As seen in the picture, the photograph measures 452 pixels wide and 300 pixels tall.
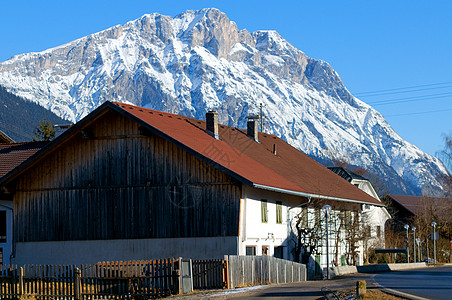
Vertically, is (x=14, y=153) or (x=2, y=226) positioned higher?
(x=14, y=153)

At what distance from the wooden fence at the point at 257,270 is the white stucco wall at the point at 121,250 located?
7.95ft

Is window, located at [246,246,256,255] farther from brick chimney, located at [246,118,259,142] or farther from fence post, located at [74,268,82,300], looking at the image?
brick chimney, located at [246,118,259,142]

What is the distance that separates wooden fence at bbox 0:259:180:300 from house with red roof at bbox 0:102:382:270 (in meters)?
7.46

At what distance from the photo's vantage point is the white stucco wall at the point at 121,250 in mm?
38125

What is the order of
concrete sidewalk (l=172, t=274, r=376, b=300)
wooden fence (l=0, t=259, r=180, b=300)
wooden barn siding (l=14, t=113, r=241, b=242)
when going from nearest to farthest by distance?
concrete sidewalk (l=172, t=274, r=376, b=300), wooden fence (l=0, t=259, r=180, b=300), wooden barn siding (l=14, t=113, r=241, b=242)

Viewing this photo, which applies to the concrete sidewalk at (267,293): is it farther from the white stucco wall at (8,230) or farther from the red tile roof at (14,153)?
the red tile roof at (14,153)

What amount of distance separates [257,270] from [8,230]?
53.2 feet

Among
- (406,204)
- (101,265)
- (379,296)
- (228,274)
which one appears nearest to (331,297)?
(379,296)

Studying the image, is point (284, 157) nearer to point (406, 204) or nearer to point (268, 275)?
point (268, 275)

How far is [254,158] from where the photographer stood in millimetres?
46594

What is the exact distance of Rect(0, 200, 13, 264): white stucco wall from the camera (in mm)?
43000

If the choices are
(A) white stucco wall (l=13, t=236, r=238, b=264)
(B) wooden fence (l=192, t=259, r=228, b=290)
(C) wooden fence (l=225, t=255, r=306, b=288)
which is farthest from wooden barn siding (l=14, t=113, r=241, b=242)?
(B) wooden fence (l=192, t=259, r=228, b=290)

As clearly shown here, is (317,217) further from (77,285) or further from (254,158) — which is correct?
(77,285)

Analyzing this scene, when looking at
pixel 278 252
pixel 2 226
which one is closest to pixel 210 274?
pixel 278 252
